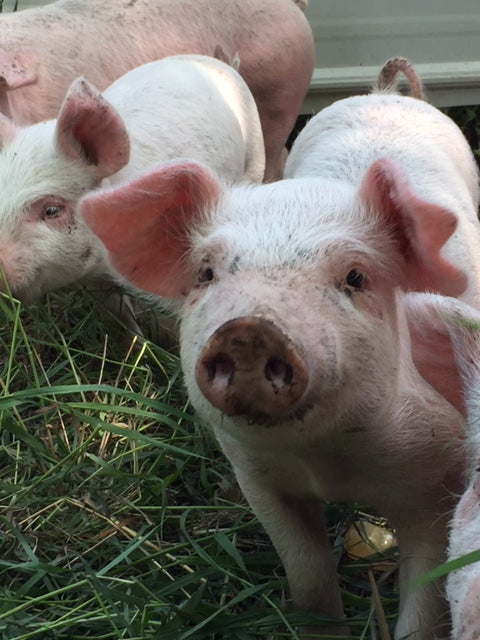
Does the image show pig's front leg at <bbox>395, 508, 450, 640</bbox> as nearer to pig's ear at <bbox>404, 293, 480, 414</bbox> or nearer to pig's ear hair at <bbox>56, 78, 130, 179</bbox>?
pig's ear at <bbox>404, 293, 480, 414</bbox>

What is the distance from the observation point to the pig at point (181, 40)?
14.1 ft

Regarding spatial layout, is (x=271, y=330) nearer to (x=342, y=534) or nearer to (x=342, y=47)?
(x=342, y=534)

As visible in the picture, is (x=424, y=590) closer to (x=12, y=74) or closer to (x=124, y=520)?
(x=124, y=520)

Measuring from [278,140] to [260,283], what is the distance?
3.23m

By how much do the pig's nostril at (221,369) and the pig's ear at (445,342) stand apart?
55cm

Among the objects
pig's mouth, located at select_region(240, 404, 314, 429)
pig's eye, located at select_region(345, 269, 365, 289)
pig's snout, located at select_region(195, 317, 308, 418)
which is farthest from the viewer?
pig's eye, located at select_region(345, 269, 365, 289)

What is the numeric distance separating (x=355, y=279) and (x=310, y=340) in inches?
11.0

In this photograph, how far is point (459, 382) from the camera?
1.97m

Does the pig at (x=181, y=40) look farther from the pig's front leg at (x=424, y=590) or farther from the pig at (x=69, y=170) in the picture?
the pig's front leg at (x=424, y=590)

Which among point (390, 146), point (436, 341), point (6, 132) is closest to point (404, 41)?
point (390, 146)

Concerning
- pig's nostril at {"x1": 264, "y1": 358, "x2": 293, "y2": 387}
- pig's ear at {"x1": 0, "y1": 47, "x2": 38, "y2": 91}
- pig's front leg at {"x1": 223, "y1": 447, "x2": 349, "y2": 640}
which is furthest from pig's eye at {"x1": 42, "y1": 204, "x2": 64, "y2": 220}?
pig's nostril at {"x1": 264, "y1": 358, "x2": 293, "y2": 387}

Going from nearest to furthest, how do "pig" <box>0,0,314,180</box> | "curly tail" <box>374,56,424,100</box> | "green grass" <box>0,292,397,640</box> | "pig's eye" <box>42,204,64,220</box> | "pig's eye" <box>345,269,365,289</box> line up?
"pig's eye" <box>345,269,365,289</box> < "green grass" <box>0,292,397,640</box> < "pig's eye" <box>42,204,64,220</box> < "curly tail" <box>374,56,424,100</box> < "pig" <box>0,0,314,180</box>

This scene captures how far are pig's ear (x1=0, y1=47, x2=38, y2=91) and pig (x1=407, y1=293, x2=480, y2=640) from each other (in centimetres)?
228

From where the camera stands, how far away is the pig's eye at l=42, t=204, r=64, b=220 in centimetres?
291
